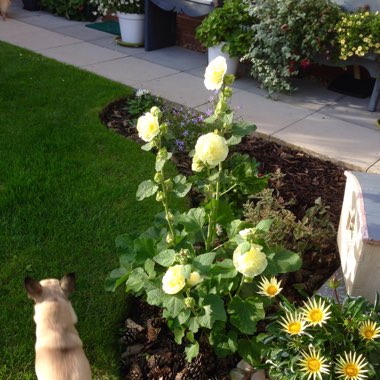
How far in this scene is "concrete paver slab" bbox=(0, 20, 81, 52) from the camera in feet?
23.1

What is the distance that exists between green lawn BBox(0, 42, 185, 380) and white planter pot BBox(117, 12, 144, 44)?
6.76ft

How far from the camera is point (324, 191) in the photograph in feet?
13.0

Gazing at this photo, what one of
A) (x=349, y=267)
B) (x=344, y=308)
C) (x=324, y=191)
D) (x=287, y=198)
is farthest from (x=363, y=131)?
(x=344, y=308)

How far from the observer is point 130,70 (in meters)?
6.38

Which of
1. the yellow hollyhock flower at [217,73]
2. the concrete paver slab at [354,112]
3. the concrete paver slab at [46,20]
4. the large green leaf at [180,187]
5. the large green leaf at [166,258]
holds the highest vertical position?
the yellow hollyhock flower at [217,73]

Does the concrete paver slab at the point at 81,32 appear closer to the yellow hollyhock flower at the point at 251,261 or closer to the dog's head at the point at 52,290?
the dog's head at the point at 52,290

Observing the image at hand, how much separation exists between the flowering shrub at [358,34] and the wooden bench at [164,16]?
2.00 metres

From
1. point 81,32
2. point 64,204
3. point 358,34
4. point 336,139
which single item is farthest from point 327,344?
point 81,32

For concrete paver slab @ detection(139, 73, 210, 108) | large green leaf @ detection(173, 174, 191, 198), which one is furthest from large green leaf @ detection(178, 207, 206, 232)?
concrete paver slab @ detection(139, 73, 210, 108)

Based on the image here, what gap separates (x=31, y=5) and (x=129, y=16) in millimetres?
2735

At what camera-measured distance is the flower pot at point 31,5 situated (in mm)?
8953

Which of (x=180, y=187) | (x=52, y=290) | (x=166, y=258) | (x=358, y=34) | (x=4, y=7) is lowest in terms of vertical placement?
(x=4, y=7)

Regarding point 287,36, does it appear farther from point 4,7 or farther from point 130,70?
point 4,7

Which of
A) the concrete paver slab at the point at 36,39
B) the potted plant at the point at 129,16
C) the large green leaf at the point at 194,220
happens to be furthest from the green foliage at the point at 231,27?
the large green leaf at the point at 194,220
